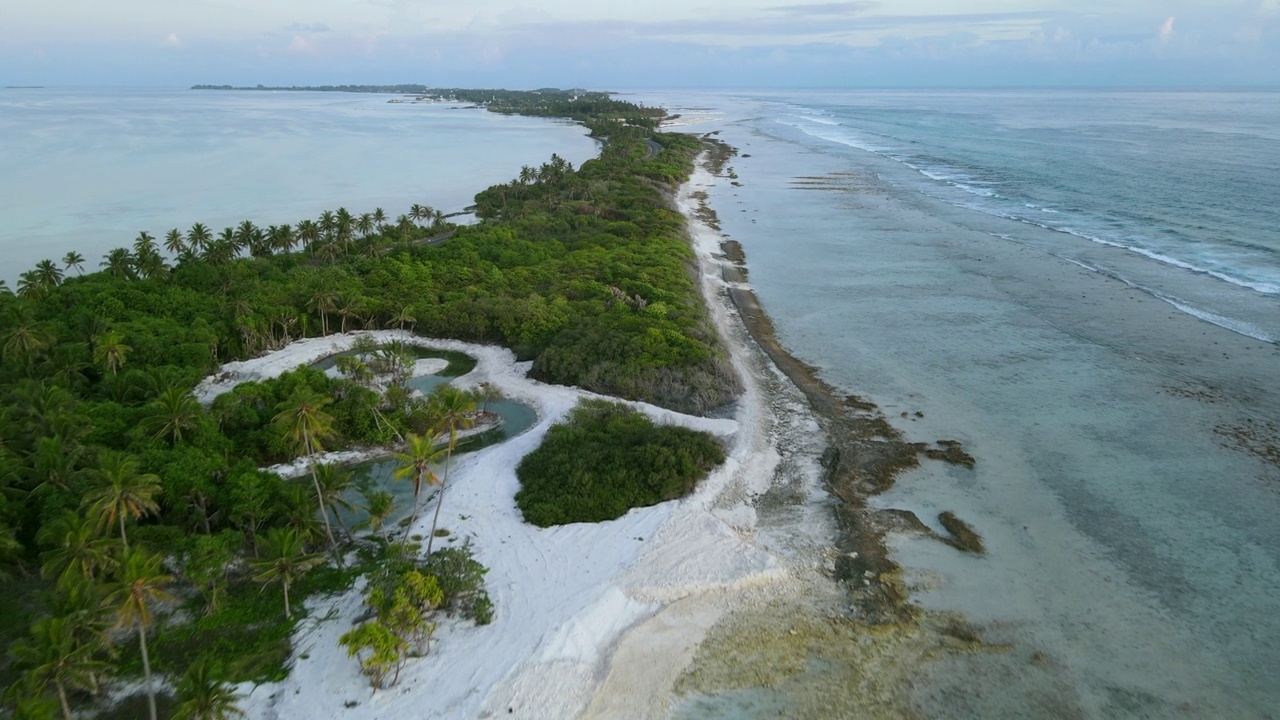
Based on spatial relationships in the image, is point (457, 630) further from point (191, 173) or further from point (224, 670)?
point (191, 173)

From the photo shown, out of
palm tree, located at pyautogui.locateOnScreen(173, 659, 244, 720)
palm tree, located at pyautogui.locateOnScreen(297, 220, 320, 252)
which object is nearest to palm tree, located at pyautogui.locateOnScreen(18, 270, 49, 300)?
palm tree, located at pyautogui.locateOnScreen(297, 220, 320, 252)

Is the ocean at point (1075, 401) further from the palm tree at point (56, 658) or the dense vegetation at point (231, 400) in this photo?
the palm tree at point (56, 658)

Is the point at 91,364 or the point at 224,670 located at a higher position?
the point at 91,364

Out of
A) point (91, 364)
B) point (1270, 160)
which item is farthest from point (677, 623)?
point (1270, 160)

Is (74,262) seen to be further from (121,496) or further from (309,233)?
(121,496)

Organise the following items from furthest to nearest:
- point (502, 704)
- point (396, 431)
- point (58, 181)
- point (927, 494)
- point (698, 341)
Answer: point (58, 181) → point (698, 341) → point (396, 431) → point (927, 494) → point (502, 704)

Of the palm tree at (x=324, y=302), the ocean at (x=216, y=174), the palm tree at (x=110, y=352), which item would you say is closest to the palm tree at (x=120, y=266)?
the ocean at (x=216, y=174)

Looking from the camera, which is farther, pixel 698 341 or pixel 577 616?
pixel 698 341
